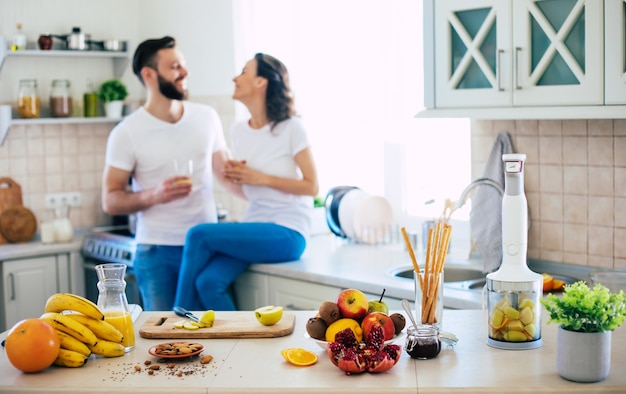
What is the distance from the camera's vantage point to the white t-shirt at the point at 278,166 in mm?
4102

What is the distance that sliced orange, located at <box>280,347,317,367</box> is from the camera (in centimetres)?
230

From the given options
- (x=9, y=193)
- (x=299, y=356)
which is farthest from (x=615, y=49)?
(x=9, y=193)

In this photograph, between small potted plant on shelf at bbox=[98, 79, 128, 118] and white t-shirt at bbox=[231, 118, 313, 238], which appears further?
small potted plant on shelf at bbox=[98, 79, 128, 118]

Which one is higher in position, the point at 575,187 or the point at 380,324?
the point at 575,187

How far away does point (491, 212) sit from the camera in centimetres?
379

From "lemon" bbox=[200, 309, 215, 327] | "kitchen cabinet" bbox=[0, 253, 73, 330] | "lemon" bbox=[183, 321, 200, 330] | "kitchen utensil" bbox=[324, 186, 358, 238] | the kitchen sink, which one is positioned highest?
"kitchen utensil" bbox=[324, 186, 358, 238]

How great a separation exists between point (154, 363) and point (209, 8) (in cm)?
312

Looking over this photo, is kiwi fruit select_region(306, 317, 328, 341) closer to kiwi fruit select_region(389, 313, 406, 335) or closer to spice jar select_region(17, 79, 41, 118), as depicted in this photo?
kiwi fruit select_region(389, 313, 406, 335)

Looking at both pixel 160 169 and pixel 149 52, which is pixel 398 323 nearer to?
pixel 160 169

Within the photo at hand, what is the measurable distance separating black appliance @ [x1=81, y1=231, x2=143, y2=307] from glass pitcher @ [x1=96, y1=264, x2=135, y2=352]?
1.98m

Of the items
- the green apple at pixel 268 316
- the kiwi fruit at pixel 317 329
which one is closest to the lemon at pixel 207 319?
the green apple at pixel 268 316

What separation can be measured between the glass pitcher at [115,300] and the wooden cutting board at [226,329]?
0.14m

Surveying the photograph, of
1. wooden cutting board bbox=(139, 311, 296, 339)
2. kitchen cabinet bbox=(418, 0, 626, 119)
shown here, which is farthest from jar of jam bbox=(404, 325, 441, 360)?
kitchen cabinet bbox=(418, 0, 626, 119)

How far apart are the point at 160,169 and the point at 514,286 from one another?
225 centimetres
